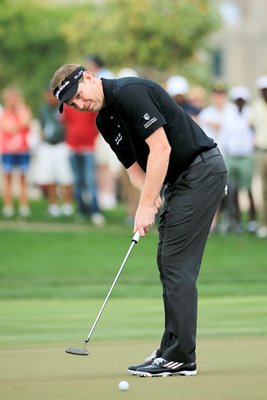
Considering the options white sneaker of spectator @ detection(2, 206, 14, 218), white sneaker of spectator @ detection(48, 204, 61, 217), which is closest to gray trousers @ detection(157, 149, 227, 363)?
white sneaker of spectator @ detection(2, 206, 14, 218)

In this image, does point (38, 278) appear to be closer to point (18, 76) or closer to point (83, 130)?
point (83, 130)

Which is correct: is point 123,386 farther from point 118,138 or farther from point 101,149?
point 101,149

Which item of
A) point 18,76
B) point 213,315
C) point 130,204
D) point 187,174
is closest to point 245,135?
point 130,204

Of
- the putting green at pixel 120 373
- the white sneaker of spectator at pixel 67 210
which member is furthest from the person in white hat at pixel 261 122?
the putting green at pixel 120 373

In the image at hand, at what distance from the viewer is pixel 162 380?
8.37m

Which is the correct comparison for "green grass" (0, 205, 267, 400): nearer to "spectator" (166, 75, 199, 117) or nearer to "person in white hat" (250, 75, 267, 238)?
"person in white hat" (250, 75, 267, 238)

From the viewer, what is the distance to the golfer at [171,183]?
8305 millimetres

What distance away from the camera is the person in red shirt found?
823 inches

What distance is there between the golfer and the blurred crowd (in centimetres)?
1083

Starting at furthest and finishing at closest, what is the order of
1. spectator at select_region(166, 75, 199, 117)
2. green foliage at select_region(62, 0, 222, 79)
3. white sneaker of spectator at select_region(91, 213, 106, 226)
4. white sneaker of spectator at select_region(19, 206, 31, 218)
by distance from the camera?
green foliage at select_region(62, 0, 222, 79) → white sneaker of spectator at select_region(19, 206, 31, 218) → white sneaker of spectator at select_region(91, 213, 106, 226) → spectator at select_region(166, 75, 199, 117)

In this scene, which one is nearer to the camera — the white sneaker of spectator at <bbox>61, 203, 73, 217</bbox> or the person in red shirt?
the person in red shirt

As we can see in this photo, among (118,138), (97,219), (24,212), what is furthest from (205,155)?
(24,212)

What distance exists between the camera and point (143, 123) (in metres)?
8.23

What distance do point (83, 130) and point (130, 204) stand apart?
1424mm
